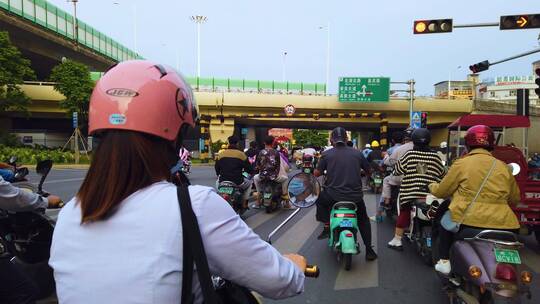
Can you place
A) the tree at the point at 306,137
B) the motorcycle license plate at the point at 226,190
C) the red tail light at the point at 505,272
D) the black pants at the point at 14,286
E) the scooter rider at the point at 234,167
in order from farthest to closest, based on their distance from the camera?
the tree at the point at 306,137, the scooter rider at the point at 234,167, the motorcycle license plate at the point at 226,190, the red tail light at the point at 505,272, the black pants at the point at 14,286

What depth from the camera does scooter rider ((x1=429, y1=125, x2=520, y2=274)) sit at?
11.6 ft

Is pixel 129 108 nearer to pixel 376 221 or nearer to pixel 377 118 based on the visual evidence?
pixel 376 221

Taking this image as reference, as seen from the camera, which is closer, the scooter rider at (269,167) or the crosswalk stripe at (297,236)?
the crosswalk stripe at (297,236)

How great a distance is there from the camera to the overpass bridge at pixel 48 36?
2938 cm

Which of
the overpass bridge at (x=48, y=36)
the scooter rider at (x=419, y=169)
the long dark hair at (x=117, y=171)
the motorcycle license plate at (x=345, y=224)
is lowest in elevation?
the motorcycle license plate at (x=345, y=224)

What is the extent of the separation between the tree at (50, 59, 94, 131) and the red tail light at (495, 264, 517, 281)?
3209cm

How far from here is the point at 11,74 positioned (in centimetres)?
2900

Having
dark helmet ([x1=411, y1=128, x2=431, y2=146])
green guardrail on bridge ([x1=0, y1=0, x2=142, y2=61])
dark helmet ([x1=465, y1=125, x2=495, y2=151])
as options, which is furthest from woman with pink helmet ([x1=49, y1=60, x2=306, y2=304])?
green guardrail on bridge ([x1=0, y1=0, x2=142, y2=61])

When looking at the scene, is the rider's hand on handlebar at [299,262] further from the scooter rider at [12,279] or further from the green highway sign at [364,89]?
the green highway sign at [364,89]

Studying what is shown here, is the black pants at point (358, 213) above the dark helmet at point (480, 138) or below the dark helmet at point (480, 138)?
below

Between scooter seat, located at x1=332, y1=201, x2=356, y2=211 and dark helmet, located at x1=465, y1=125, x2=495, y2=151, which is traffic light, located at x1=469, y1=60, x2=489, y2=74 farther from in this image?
dark helmet, located at x1=465, y1=125, x2=495, y2=151

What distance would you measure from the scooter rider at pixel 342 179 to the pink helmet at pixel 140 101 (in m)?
4.28

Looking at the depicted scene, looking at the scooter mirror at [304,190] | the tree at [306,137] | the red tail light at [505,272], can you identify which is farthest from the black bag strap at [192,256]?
the tree at [306,137]

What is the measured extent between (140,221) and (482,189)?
120 inches
